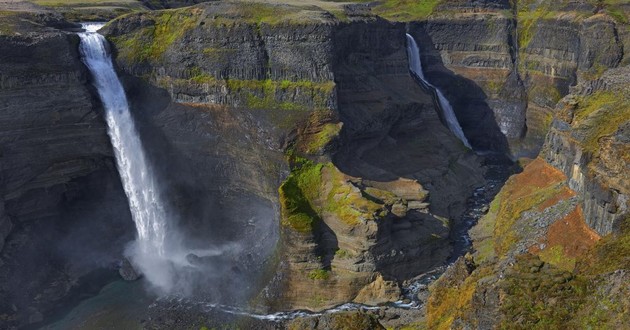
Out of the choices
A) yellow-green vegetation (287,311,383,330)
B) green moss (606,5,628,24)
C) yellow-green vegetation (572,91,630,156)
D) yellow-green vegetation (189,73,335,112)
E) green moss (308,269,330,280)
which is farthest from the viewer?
green moss (606,5,628,24)

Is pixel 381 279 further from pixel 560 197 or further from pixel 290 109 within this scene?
pixel 290 109

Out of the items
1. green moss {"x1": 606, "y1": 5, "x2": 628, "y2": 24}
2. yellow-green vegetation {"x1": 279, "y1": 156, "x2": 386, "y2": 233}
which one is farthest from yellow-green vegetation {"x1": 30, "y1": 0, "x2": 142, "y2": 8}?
green moss {"x1": 606, "y1": 5, "x2": 628, "y2": 24}

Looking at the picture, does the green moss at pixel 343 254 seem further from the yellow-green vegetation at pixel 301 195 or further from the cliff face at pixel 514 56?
the cliff face at pixel 514 56

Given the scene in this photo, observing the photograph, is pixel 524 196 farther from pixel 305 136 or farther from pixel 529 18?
pixel 529 18

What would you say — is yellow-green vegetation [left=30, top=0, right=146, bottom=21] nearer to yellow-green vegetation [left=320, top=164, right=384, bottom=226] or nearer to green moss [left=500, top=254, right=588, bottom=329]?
yellow-green vegetation [left=320, top=164, right=384, bottom=226]

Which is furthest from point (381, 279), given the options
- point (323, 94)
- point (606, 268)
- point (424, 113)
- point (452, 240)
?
point (424, 113)

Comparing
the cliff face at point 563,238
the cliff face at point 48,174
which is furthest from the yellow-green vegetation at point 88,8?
the cliff face at point 563,238
